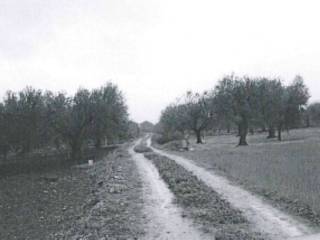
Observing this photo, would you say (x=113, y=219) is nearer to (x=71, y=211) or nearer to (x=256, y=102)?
(x=71, y=211)

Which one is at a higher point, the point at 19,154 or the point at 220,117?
the point at 220,117

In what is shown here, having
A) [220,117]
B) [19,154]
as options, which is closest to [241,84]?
[220,117]

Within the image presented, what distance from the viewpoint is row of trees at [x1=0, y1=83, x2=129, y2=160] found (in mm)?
51156

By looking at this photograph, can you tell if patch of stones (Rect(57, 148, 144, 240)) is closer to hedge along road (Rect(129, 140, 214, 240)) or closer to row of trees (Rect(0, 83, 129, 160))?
hedge along road (Rect(129, 140, 214, 240))

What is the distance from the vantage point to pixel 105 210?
50.2 ft

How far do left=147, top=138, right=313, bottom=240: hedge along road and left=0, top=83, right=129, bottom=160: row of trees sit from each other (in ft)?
125

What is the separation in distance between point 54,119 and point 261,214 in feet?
151

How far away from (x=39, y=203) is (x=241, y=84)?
38581 mm

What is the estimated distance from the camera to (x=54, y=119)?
54.4m

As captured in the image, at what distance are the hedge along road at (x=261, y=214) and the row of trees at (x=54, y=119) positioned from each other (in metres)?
38.1

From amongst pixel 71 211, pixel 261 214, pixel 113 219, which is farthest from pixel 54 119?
pixel 261 214

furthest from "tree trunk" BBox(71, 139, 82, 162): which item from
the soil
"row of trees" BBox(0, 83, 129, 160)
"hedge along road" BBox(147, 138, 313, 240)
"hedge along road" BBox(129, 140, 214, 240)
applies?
"hedge along road" BBox(147, 138, 313, 240)

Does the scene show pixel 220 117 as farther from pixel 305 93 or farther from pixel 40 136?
pixel 40 136

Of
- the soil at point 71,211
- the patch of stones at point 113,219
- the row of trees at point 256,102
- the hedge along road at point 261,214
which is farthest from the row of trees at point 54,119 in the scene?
the hedge along road at point 261,214
